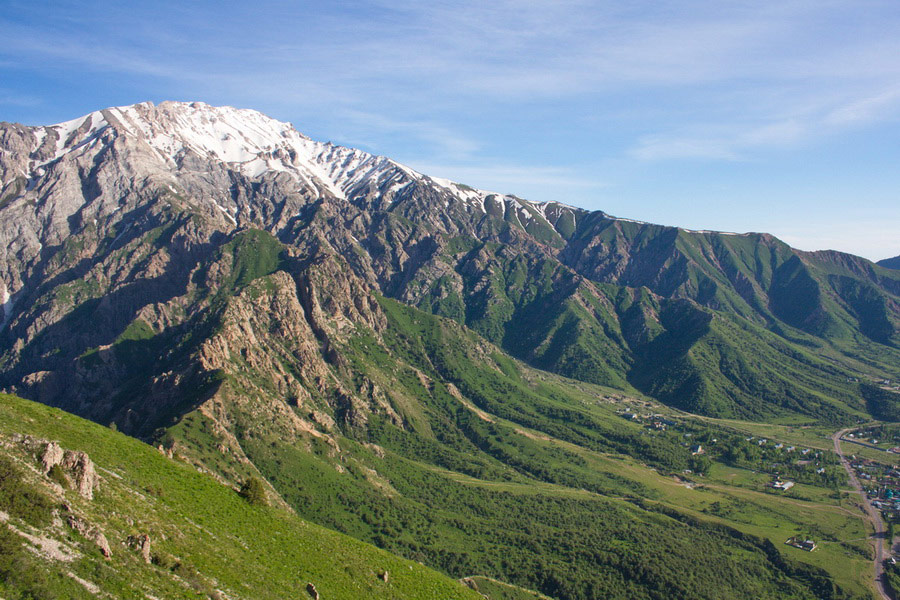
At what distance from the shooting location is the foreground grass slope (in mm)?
45656

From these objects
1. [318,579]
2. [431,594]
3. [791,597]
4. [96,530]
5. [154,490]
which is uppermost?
[96,530]

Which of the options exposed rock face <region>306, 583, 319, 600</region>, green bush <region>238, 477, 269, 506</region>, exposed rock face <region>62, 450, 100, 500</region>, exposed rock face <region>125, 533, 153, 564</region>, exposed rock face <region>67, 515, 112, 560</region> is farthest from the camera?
green bush <region>238, 477, 269, 506</region>

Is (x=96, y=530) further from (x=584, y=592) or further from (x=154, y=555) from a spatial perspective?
(x=584, y=592)

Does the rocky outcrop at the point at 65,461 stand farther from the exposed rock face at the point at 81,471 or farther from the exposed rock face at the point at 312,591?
the exposed rock face at the point at 312,591

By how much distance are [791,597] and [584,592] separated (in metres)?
76.6

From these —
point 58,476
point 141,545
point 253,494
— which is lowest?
point 253,494

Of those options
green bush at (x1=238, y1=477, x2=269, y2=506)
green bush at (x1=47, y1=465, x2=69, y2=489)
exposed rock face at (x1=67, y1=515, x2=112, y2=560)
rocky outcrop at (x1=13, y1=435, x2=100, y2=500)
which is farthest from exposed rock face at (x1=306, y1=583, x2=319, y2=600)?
green bush at (x1=47, y1=465, x2=69, y2=489)

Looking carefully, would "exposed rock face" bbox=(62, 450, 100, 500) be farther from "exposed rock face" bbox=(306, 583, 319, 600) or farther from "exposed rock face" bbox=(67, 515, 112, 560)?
"exposed rock face" bbox=(306, 583, 319, 600)

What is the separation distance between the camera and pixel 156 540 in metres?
60.5

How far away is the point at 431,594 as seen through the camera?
4065 inches

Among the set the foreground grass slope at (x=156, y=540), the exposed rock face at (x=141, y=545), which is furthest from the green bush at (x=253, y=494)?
the exposed rock face at (x=141, y=545)

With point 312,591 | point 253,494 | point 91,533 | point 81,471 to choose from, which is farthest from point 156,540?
point 253,494

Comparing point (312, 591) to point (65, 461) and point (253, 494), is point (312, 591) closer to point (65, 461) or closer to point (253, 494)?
point (253, 494)

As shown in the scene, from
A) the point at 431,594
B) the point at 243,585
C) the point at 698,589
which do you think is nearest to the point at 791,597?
the point at 698,589
